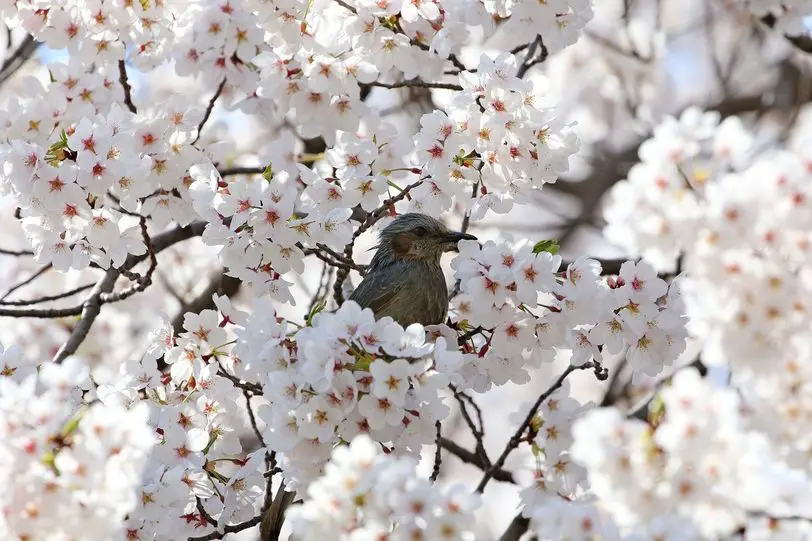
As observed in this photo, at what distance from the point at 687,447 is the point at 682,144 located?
2.39 feet

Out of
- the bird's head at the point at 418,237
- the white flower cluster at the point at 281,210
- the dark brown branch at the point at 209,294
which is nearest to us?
the white flower cluster at the point at 281,210

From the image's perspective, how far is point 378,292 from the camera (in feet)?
16.4

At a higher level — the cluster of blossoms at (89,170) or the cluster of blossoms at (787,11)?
the cluster of blossoms at (787,11)

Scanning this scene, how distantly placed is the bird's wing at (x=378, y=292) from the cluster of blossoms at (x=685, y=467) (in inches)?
102

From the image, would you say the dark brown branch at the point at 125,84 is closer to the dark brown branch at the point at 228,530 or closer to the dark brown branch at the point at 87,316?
the dark brown branch at the point at 87,316

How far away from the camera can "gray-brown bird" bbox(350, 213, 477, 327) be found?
4812 mm

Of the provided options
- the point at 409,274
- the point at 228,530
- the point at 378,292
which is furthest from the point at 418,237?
the point at 228,530

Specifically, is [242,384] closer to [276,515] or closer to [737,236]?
[276,515]

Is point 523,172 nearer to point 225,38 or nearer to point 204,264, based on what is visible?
point 225,38

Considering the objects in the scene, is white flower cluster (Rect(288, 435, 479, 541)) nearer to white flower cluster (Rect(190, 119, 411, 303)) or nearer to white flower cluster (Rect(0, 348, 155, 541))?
white flower cluster (Rect(0, 348, 155, 541))

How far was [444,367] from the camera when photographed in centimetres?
306

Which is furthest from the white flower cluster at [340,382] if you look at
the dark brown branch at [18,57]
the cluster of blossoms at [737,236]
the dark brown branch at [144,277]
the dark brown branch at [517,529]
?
the dark brown branch at [18,57]

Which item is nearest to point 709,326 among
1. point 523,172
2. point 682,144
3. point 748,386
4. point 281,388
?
point 748,386

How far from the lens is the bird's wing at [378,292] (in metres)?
4.92
